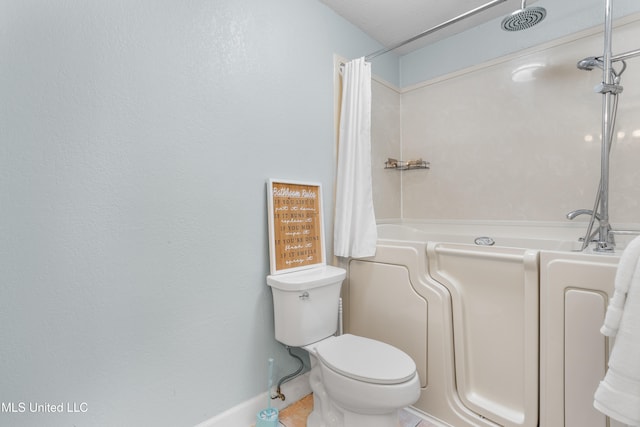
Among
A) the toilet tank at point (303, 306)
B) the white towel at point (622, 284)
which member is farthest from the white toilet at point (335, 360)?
the white towel at point (622, 284)

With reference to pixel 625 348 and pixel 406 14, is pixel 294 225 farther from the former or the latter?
pixel 406 14

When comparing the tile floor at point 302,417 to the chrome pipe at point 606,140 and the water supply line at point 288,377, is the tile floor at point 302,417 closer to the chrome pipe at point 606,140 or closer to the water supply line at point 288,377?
the water supply line at point 288,377

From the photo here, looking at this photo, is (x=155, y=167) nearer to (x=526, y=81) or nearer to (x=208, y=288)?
(x=208, y=288)

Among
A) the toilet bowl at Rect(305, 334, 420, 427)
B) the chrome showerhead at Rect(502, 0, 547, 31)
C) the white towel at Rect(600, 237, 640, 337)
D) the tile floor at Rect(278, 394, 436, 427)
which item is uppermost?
the chrome showerhead at Rect(502, 0, 547, 31)

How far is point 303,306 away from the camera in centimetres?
151

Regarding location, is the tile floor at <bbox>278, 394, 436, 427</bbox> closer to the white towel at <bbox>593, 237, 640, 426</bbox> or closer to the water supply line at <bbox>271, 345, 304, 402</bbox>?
the water supply line at <bbox>271, 345, 304, 402</bbox>

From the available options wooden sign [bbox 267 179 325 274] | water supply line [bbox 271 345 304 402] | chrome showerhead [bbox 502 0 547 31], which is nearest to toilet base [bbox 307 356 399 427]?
water supply line [bbox 271 345 304 402]

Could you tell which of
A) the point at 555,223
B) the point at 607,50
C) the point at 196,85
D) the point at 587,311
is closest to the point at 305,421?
the point at 587,311

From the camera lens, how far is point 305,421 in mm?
1533

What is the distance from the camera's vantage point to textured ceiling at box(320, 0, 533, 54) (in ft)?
6.43

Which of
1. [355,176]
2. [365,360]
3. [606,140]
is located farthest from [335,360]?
[606,140]

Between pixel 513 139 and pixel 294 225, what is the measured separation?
5.34ft

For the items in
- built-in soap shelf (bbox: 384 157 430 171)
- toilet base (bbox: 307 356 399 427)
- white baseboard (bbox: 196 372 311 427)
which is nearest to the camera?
toilet base (bbox: 307 356 399 427)

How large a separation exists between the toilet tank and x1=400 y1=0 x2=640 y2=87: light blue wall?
→ 1920mm
